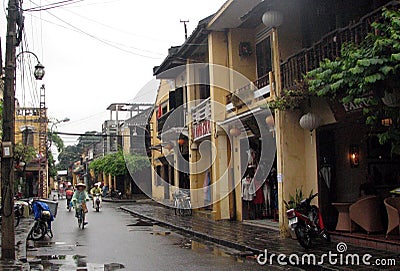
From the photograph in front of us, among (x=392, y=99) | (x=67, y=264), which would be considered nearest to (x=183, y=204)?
(x=67, y=264)

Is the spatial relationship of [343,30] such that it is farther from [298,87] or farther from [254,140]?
[254,140]

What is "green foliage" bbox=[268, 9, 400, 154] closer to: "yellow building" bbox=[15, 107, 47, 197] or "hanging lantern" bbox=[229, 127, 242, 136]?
"hanging lantern" bbox=[229, 127, 242, 136]

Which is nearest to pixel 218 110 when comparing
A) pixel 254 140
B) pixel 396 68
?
pixel 254 140

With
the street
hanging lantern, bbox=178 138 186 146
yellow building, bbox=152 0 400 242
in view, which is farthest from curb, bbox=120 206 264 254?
hanging lantern, bbox=178 138 186 146

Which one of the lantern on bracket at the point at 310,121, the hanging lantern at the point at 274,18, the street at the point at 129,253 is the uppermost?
the hanging lantern at the point at 274,18

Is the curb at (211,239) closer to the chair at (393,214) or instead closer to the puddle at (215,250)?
the puddle at (215,250)

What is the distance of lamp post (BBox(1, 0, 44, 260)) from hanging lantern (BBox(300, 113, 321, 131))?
274 inches

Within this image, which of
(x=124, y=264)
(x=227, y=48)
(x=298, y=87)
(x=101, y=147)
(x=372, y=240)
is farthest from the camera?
(x=101, y=147)

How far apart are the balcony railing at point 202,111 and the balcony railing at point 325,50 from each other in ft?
23.4

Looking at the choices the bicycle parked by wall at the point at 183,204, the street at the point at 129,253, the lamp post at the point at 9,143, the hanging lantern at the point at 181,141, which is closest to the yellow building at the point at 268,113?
the bicycle parked by wall at the point at 183,204

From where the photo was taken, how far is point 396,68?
7.95m

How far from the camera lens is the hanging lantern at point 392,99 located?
8.62 m

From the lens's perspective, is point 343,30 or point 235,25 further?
point 235,25

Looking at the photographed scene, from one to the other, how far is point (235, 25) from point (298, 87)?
6.83m
